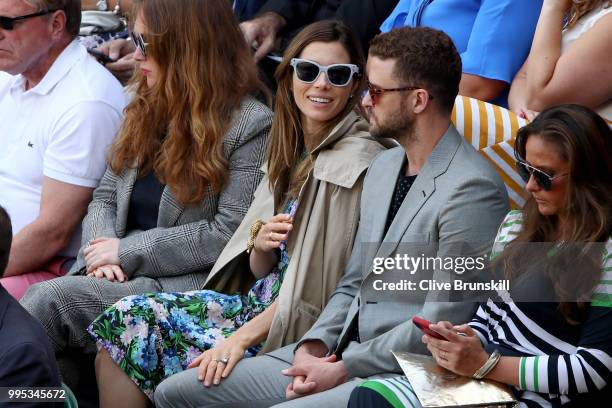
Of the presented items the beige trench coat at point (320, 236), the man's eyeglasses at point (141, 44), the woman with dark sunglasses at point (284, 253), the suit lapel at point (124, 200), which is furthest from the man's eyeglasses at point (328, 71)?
the suit lapel at point (124, 200)

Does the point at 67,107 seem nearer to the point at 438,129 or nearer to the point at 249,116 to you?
the point at 249,116

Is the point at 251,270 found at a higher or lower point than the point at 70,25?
lower

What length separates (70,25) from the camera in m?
5.53

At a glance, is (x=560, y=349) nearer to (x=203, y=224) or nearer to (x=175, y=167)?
(x=203, y=224)

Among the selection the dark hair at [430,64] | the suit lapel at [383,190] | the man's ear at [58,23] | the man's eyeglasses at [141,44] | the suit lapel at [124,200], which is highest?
the dark hair at [430,64]

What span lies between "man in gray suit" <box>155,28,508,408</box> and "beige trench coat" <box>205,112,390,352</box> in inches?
3.8

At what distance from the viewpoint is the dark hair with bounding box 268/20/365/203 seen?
4.54 m

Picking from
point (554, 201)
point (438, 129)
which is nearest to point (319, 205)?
point (438, 129)

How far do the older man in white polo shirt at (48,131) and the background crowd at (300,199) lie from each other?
0.01m

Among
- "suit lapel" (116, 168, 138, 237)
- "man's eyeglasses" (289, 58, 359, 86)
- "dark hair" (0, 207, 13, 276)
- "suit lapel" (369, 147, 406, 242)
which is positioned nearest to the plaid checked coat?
"suit lapel" (116, 168, 138, 237)

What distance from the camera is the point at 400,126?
404 centimetres

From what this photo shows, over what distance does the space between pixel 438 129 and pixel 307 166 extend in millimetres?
678

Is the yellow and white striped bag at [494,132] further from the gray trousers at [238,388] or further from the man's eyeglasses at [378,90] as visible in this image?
the gray trousers at [238,388]

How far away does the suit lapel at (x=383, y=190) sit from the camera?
4059 millimetres
